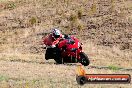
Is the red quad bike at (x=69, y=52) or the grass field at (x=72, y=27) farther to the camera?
the grass field at (x=72, y=27)

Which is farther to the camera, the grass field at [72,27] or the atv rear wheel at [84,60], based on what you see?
the grass field at [72,27]

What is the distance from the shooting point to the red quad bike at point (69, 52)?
22281 mm

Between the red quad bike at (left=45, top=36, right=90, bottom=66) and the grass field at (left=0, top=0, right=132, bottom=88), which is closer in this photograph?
the red quad bike at (left=45, top=36, right=90, bottom=66)

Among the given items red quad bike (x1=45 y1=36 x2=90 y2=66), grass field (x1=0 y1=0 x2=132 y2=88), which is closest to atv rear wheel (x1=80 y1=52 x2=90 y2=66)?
red quad bike (x1=45 y1=36 x2=90 y2=66)

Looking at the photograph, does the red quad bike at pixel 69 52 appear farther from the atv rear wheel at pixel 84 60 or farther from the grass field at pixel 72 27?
the grass field at pixel 72 27

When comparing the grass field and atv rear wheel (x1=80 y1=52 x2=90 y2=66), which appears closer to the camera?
atv rear wheel (x1=80 y1=52 x2=90 y2=66)

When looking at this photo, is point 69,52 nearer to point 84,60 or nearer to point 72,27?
point 84,60

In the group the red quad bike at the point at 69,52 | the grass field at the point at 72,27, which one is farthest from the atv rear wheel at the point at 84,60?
the grass field at the point at 72,27

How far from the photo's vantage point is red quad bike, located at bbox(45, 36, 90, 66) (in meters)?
22.3

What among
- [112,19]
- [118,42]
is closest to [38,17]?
[112,19]

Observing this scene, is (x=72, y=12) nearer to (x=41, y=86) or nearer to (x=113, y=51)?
(x=113, y=51)

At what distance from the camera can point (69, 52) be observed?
22.5 meters

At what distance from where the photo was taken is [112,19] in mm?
36625

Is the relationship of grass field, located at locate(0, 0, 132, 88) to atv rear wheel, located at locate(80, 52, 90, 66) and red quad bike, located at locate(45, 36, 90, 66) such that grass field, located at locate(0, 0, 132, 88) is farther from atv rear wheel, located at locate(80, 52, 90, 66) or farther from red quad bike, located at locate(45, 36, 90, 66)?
atv rear wheel, located at locate(80, 52, 90, 66)
